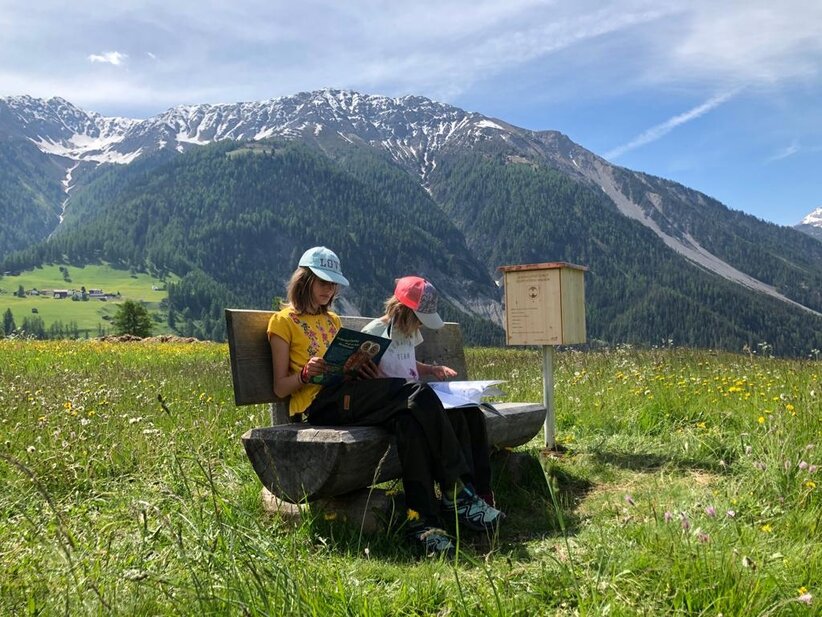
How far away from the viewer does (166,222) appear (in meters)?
196

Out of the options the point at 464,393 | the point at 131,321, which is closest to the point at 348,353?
the point at 464,393

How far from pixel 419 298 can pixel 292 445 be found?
1.17m

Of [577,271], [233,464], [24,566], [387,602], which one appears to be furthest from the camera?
[577,271]

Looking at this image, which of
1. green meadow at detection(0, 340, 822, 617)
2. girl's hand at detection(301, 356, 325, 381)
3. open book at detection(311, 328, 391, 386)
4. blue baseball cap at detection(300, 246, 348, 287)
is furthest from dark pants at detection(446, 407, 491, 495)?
blue baseball cap at detection(300, 246, 348, 287)

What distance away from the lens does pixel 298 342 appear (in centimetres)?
414

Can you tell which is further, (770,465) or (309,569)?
(770,465)

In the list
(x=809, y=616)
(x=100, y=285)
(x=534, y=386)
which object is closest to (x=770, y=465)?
(x=809, y=616)

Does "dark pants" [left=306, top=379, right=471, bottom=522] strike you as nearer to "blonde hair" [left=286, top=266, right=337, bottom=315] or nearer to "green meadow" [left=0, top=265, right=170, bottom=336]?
"blonde hair" [left=286, top=266, right=337, bottom=315]

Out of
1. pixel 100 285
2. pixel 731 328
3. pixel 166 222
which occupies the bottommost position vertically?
pixel 731 328

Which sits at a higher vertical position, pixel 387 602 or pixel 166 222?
pixel 166 222

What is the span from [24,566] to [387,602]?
1589mm

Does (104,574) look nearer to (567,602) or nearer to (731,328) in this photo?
(567,602)

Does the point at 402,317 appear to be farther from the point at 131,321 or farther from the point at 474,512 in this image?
the point at 131,321

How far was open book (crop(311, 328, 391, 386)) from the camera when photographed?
3.67m
